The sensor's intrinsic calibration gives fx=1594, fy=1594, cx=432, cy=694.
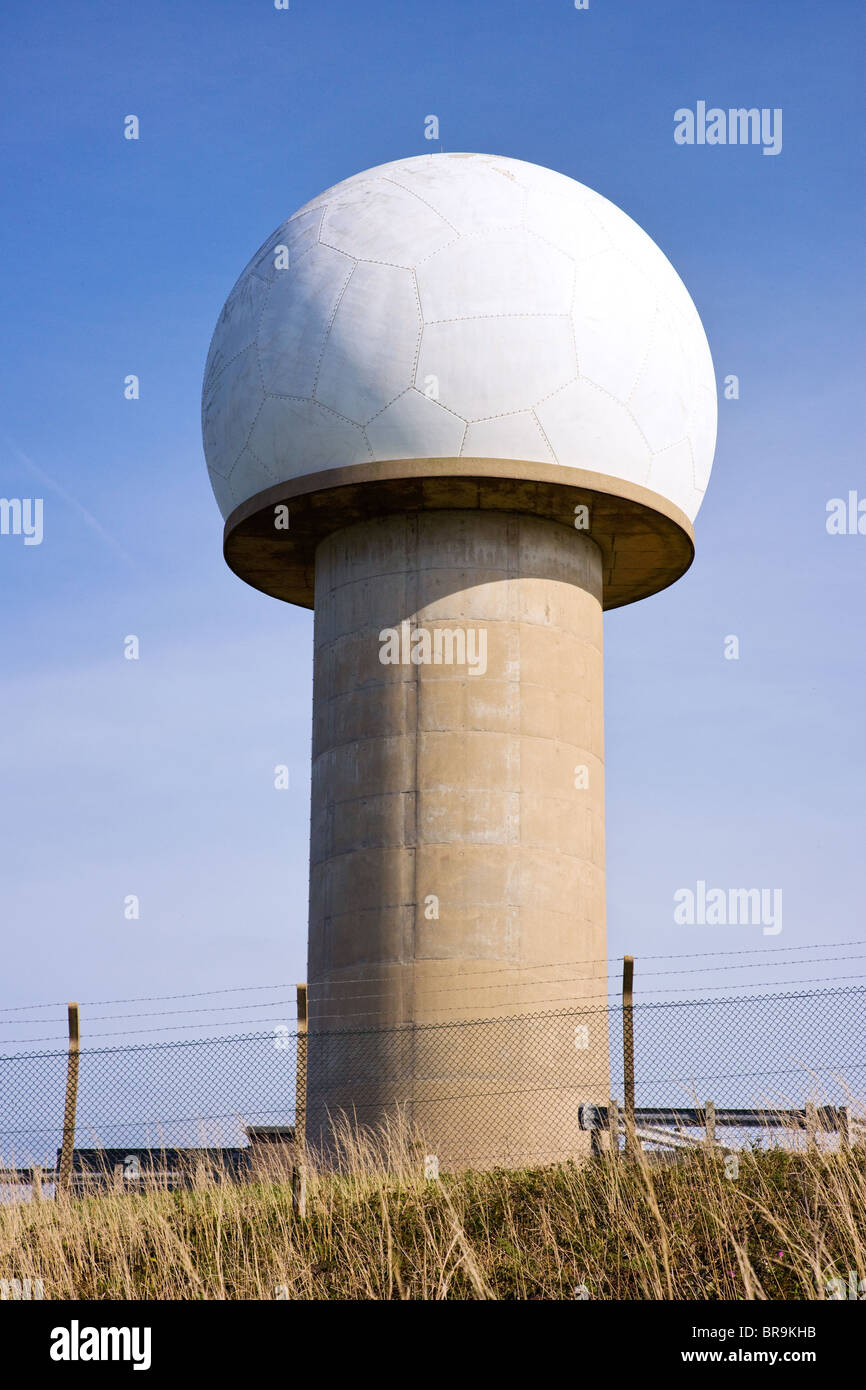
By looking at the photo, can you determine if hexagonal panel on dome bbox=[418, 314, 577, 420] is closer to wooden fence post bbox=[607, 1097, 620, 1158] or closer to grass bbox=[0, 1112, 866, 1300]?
wooden fence post bbox=[607, 1097, 620, 1158]

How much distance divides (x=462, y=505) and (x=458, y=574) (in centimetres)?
84

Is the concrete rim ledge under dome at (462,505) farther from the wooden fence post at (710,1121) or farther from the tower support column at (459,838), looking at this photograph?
the wooden fence post at (710,1121)

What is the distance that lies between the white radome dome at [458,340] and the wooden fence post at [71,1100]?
7546 mm

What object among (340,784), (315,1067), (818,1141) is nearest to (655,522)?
(340,784)

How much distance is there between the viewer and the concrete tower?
58.6 feet

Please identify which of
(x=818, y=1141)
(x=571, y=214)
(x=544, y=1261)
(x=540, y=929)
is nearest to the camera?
(x=544, y=1261)

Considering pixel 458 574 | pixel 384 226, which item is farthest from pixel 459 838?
pixel 384 226

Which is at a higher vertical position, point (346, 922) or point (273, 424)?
point (273, 424)

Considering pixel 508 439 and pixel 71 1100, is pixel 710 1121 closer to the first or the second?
pixel 71 1100

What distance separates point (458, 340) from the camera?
18141 mm

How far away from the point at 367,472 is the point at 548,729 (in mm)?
3671
